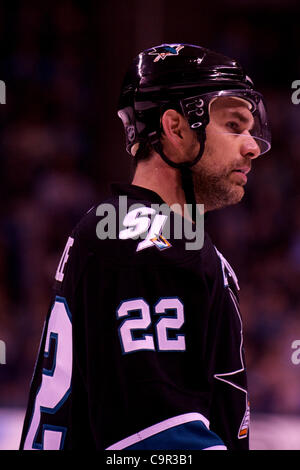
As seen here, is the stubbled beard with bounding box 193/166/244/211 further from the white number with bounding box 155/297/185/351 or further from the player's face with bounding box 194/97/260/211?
the white number with bounding box 155/297/185/351

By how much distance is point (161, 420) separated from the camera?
143 centimetres

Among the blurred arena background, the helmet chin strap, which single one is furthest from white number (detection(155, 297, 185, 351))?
the blurred arena background

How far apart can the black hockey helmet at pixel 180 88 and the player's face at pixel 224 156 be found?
0.09 feet

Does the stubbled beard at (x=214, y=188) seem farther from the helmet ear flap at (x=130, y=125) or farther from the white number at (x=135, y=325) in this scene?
the white number at (x=135, y=325)

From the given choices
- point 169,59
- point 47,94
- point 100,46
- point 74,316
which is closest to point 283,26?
point 100,46

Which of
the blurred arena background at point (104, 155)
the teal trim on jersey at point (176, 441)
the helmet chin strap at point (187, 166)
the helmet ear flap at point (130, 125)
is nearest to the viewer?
the teal trim on jersey at point (176, 441)

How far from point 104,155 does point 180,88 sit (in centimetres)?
370

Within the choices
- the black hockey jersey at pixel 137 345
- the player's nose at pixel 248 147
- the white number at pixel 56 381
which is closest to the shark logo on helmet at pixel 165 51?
the player's nose at pixel 248 147

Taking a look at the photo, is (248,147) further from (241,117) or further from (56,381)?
(56,381)

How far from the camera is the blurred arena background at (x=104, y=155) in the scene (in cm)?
496

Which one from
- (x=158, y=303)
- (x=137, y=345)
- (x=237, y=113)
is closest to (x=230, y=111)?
(x=237, y=113)

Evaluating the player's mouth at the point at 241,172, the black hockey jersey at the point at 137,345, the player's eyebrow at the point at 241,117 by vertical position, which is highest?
the player's eyebrow at the point at 241,117

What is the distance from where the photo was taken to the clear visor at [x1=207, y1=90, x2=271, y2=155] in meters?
1.90
